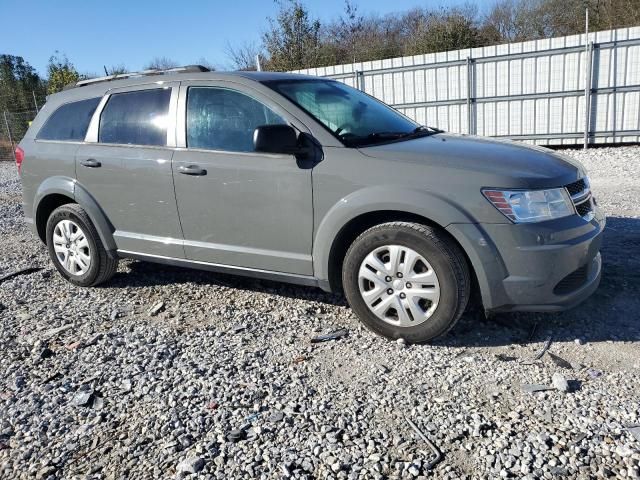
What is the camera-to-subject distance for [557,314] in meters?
3.91

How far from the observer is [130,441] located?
2697 mm

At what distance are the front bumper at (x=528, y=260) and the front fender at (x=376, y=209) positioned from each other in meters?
0.10

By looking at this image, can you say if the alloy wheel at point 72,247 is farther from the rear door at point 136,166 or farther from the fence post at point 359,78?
the fence post at point 359,78

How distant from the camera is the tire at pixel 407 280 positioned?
3.38 m

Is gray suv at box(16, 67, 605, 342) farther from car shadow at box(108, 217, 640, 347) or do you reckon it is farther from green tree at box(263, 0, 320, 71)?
green tree at box(263, 0, 320, 71)

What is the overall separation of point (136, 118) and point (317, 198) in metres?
1.92

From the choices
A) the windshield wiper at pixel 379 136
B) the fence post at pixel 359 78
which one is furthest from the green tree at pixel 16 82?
the windshield wiper at pixel 379 136

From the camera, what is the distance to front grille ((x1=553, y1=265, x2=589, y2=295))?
3.35 m

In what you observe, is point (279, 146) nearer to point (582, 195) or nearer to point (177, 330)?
point (177, 330)

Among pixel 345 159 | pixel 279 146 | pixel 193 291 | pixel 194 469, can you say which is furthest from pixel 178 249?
pixel 194 469

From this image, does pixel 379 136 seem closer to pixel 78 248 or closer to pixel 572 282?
pixel 572 282

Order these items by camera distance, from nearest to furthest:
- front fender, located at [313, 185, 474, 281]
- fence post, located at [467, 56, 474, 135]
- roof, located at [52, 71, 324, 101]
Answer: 1. front fender, located at [313, 185, 474, 281]
2. roof, located at [52, 71, 324, 101]
3. fence post, located at [467, 56, 474, 135]

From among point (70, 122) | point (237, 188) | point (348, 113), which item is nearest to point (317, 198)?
point (237, 188)

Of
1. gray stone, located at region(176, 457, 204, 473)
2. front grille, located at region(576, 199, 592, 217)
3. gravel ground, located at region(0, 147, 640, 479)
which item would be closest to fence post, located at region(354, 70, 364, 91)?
gravel ground, located at region(0, 147, 640, 479)
